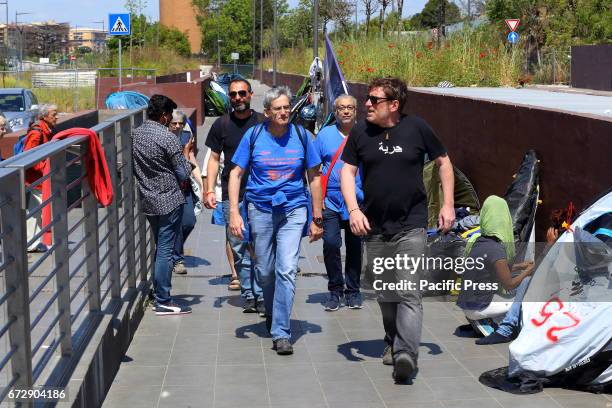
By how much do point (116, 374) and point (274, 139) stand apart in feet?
6.46

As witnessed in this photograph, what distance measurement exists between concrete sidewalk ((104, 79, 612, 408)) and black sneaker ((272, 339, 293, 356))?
0.17 feet

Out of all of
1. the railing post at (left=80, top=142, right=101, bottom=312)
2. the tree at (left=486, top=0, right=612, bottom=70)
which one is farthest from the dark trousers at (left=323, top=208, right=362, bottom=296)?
the tree at (left=486, top=0, right=612, bottom=70)

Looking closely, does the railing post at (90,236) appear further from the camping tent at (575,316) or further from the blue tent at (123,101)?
the blue tent at (123,101)

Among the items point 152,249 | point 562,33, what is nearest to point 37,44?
point 562,33

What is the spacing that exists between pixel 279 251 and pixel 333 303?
1.55m

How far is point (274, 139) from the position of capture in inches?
287

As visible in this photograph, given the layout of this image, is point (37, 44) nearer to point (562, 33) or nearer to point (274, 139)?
point (562, 33)

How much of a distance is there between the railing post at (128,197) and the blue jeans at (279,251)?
1.23 meters

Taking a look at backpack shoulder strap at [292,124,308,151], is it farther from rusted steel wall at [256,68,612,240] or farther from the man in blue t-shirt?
rusted steel wall at [256,68,612,240]

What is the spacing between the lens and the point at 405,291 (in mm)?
6469

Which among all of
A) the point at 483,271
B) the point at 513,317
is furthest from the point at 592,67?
the point at 513,317

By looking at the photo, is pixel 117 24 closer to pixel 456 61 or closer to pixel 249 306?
pixel 456 61

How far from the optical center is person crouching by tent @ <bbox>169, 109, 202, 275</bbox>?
9523 mm

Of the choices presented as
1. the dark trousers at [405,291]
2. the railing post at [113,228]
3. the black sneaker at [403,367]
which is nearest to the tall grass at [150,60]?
the railing post at [113,228]
